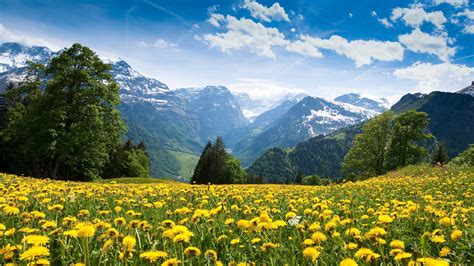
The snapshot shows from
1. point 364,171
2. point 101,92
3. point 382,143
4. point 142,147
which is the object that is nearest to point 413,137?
point 382,143

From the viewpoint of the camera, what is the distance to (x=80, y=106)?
128 feet

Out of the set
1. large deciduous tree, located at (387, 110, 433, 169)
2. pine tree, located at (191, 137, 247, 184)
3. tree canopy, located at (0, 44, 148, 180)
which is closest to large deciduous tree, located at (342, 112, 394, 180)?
large deciduous tree, located at (387, 110, 433, 169)

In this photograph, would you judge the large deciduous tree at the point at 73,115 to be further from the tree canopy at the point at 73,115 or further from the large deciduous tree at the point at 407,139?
the large deciduous tree at the point at 407,139

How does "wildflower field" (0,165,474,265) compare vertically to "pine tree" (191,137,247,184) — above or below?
above

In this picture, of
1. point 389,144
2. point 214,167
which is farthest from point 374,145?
point 214,167

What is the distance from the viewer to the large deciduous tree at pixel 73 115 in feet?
123

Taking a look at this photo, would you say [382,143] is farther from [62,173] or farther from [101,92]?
[62,173]

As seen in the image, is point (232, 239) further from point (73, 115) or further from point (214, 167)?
point (214, 167)

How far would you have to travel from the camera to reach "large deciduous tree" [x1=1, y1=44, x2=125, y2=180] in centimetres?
3734

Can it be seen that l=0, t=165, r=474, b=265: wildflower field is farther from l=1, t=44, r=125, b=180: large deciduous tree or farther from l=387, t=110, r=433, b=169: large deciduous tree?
l=387, t=110, r=433, b=169: large deciduous tree

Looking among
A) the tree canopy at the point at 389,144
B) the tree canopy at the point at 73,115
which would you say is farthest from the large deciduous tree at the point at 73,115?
the tree canopy at the point at 389,144

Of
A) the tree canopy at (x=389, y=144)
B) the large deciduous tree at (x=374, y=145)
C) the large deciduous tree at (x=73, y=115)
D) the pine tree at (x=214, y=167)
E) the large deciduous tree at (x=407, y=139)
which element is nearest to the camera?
the large deciduous tree at (x=73, y=115)

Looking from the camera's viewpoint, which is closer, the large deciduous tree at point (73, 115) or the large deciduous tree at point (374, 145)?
the large deciduous tree at point (73, 115)

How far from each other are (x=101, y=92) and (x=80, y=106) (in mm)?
3001
